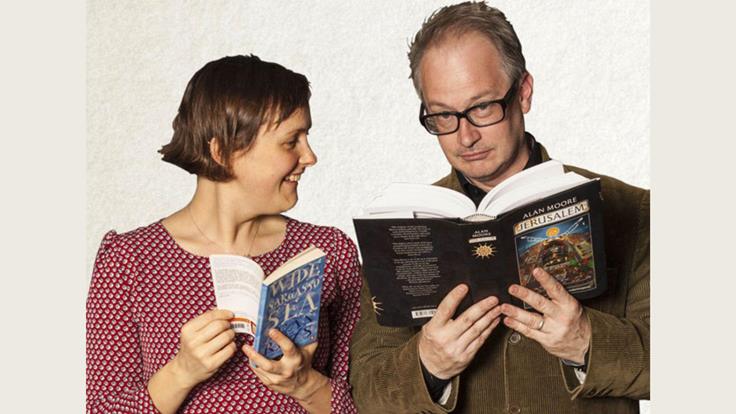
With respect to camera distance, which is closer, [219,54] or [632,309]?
[632,309]

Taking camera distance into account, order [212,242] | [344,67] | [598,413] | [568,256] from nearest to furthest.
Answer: [568,256]
[598,413]
[212,242]
[344,67]

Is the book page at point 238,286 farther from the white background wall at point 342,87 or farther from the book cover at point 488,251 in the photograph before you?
the white background wall at point 342,87

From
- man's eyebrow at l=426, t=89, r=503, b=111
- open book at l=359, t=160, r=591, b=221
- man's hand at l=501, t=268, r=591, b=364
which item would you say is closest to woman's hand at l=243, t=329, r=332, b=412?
open book at l=359, t=160, r=591, b=221

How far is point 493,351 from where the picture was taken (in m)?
2.13

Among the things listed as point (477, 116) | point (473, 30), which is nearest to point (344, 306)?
point (477, 116)

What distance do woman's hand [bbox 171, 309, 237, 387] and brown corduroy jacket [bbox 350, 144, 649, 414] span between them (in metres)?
0.35

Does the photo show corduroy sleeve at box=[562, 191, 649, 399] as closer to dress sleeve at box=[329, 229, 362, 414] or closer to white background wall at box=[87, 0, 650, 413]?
white background wall at box=[87, 0, 650, 413]

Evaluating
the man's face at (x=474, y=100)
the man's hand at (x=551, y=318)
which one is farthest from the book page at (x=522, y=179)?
the man's face at (x=474, y=100)

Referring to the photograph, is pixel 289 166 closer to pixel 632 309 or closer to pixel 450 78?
pixel 450 78

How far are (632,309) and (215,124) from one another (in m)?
1.01

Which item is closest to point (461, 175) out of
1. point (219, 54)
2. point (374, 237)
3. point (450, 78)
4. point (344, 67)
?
point (450, 78)

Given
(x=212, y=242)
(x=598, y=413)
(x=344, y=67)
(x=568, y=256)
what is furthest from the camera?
(x=344, y=67)

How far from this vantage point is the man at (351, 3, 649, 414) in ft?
6.55

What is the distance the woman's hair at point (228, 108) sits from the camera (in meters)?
2.14
